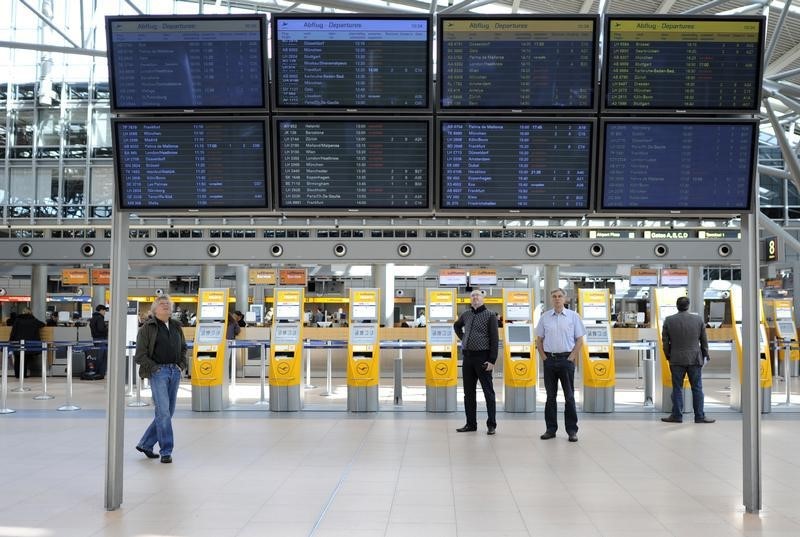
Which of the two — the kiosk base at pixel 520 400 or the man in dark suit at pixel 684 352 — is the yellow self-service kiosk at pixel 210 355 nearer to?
the kiosk base at pixel 520 400

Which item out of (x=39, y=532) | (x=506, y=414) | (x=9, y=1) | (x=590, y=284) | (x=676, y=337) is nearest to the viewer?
(x=39, y=532)

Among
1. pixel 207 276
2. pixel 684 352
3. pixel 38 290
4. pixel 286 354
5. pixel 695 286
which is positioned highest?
pixel 207 276

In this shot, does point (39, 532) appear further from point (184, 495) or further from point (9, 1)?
point (9, 1)

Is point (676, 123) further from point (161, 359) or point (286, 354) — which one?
point (286, 354)

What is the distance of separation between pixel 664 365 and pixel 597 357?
871mm

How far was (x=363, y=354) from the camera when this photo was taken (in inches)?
447

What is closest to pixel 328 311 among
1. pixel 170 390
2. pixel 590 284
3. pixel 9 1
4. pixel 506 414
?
pixel 590 284

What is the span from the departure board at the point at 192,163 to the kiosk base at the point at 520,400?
20.9 feet

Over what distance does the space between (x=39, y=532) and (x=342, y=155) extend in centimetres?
301

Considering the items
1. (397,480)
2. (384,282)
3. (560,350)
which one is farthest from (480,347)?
(384,282)

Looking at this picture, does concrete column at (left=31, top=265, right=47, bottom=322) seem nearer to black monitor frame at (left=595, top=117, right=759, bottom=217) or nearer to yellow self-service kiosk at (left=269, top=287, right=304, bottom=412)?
yellow self-service kiosk at (left=269, top=287, right=304, bottom=412)

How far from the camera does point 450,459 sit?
752 cm

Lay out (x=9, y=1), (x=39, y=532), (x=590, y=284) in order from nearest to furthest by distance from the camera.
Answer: (x=39, y=532)
(x=9, y=1)
(x=590, y=284)

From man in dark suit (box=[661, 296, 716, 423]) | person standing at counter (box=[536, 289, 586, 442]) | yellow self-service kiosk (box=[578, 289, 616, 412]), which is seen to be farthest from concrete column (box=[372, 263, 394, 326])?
person standing at counter (box=[536, 289, 586, 442])
